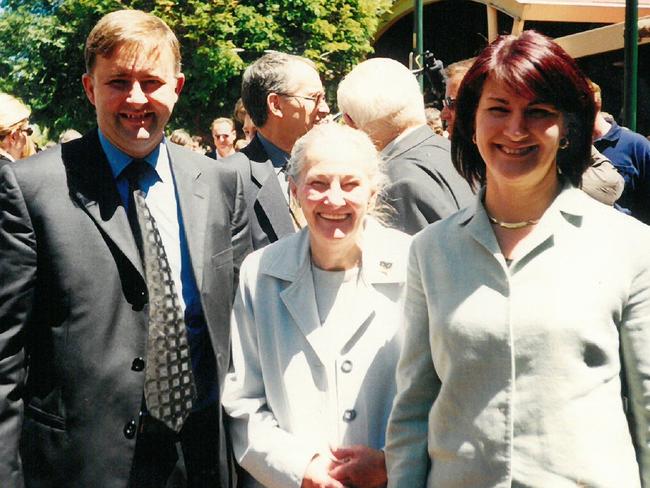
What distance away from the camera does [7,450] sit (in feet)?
8.17

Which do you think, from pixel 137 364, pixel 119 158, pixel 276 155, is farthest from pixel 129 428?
pixel 276 155

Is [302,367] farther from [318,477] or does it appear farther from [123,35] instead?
[123,35]

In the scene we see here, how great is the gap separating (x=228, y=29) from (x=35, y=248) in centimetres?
1905

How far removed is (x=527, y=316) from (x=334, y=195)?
82 centimetres

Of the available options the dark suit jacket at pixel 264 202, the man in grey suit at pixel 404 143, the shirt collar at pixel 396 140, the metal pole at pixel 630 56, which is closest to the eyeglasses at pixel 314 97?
the dark suit jacket at pixel 264 202

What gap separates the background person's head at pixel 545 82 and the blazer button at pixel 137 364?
128 centimetres

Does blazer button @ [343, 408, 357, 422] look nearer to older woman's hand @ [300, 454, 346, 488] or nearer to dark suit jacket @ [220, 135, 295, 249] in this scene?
older woman's hand @ [300, 454, 346, 488]

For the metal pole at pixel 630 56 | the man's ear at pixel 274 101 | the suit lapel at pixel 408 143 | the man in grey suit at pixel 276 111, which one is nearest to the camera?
the suit lapel at pixel 408 143

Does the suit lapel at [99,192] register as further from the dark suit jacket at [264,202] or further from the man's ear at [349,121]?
the man's ear at [349,121]

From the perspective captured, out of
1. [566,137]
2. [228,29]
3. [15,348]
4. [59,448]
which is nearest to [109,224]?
[15,348]

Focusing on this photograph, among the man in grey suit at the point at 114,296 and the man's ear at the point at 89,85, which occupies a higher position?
the man's ear at the point at 89,85

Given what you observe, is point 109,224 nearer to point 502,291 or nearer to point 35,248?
point 35,248

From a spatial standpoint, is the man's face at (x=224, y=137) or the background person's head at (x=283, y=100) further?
the man's face at (x=224, y=137)

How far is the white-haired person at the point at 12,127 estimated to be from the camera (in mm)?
5945
